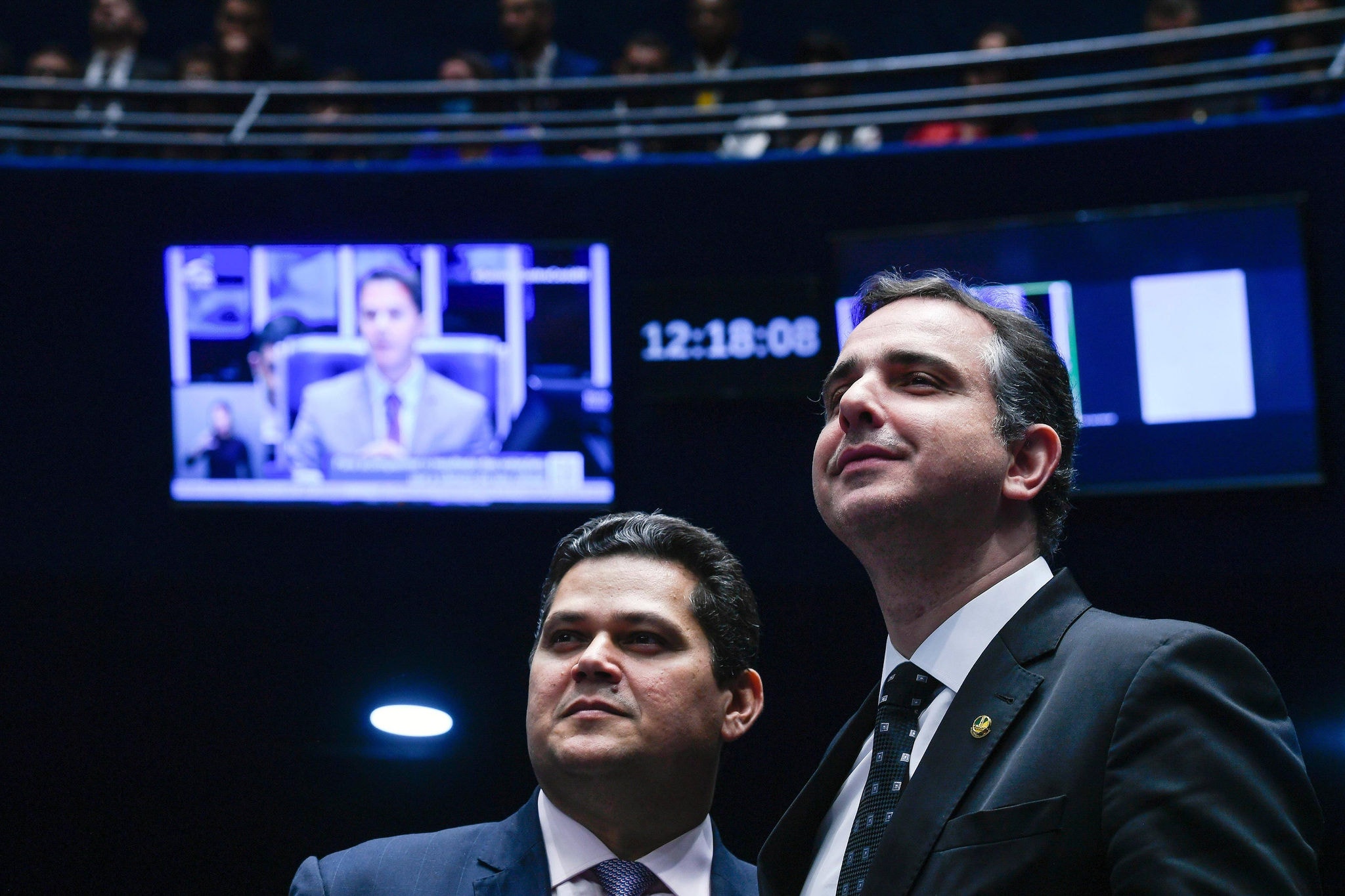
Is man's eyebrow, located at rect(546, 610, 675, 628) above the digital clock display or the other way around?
the other way around

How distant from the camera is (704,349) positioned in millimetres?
4812

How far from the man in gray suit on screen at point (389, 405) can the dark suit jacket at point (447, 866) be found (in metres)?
3.00

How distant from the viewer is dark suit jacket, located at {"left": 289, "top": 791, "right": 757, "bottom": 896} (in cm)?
177

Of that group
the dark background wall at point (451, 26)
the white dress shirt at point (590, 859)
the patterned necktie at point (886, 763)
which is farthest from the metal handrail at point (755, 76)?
the patterned necktie at point (886, 763)

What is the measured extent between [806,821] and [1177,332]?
3.45 metres

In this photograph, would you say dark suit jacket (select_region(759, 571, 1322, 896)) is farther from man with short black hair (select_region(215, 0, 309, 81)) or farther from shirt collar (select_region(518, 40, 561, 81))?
man with short black hair (select_region(215, 0, 309, 81))

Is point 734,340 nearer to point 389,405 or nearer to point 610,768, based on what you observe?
point 389,405

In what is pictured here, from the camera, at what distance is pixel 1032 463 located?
1.57 metres

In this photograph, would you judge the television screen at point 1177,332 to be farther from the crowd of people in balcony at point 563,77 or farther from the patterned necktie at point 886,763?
the patterned necktie at point 886,763

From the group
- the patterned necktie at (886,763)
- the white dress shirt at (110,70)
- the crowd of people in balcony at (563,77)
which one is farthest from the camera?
the white dress shirt at (110,70)

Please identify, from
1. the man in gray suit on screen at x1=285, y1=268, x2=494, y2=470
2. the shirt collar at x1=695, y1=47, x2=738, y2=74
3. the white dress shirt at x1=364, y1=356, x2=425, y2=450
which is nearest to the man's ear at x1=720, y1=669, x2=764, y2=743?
the man in gray suit on screen at x1=285, y1=268, x2=494, y2=470

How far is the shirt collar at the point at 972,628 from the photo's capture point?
146 centimetres

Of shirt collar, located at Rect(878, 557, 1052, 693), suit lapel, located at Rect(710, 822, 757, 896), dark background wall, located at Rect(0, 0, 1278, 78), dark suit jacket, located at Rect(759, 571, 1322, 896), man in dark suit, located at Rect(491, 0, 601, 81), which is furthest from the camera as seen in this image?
dark background wall, located at Rect(0, 0, 1278, 78)

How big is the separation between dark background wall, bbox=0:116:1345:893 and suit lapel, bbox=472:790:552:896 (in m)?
2.88
